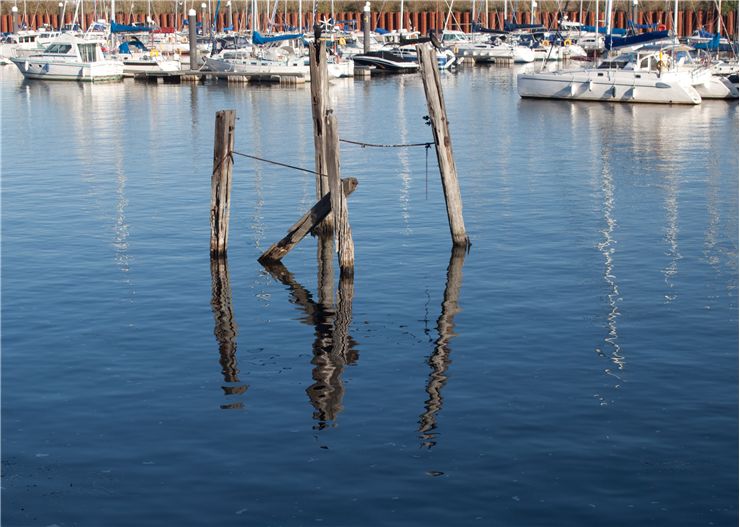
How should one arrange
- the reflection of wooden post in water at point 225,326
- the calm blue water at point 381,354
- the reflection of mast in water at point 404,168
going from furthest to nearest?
the reflection of mast in water at point 404,168
the reflection of wooden post in water at point 225,326
the calm blue water at point 381,354

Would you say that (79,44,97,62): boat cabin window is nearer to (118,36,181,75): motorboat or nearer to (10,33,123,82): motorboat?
(10,33,123,82): motorboat

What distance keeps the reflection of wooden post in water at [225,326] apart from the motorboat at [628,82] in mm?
37571

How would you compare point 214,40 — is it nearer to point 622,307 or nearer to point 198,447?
point 622,307

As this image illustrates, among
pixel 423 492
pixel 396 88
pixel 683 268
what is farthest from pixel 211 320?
pixel 396 88

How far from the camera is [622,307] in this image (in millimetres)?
20969

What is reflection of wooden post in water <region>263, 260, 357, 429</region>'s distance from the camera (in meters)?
16.4

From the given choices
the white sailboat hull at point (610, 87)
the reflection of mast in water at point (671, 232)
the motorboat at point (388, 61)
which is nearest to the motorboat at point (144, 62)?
the motorboat at point (388, 61)

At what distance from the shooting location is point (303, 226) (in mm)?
23844

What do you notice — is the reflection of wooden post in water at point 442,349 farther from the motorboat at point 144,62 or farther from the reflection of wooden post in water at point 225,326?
the motorboat at point 144,62

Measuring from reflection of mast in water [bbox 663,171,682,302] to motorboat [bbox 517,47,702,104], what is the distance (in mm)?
21493

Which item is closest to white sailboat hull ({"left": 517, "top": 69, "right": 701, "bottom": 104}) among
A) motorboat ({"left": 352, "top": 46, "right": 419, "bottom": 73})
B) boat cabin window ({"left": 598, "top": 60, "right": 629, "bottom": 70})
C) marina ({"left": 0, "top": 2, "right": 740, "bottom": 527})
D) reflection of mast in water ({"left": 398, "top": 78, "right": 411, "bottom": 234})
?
boat cabin window ({"left": 598, "top": 60, "right": 629, "bottom": 70})

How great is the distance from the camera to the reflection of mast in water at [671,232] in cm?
2294

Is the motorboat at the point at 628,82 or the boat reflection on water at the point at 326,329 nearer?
the boat reflection on water at the point at 326,329

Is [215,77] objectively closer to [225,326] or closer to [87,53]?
[87,53]
